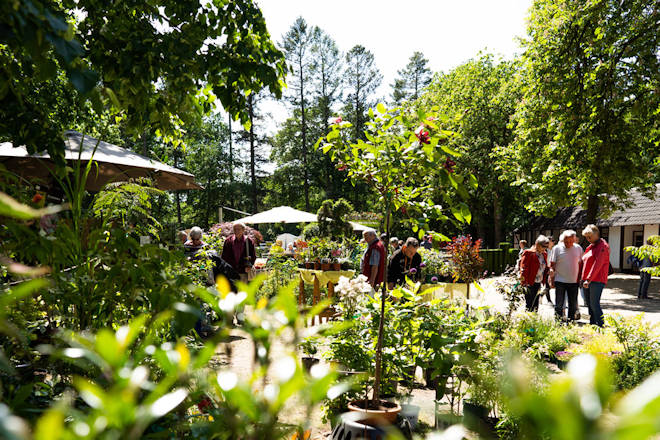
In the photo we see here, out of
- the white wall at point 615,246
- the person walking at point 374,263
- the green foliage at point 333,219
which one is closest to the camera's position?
the person walking at point 374,263

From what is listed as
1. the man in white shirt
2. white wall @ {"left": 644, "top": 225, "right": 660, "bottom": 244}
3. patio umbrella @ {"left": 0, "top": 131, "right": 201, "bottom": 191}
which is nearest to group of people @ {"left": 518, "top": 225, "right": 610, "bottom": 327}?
the man in white shirt

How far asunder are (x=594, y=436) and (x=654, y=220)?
24.4m

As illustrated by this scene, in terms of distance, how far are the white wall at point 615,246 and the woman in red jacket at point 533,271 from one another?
17010mm

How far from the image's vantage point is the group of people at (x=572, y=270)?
7.39m

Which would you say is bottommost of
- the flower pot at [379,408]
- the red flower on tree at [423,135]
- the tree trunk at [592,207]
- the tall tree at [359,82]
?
the flower pot at [379,408]

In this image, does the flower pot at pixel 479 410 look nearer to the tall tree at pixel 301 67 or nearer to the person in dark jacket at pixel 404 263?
the person in dark jacket at pixel 404 263

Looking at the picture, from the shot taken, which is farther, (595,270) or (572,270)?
(572,270)

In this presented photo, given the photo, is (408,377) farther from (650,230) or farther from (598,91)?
(650,230)

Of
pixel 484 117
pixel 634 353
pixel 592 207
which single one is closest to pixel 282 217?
pixel 592 207

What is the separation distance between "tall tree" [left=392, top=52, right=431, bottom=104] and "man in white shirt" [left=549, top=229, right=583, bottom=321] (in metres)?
31.8

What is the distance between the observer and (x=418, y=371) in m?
5.41

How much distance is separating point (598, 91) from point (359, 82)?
89.7ft

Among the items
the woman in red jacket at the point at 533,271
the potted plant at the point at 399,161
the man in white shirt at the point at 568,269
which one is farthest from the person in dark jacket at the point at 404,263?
the potted plant at the point at 399,161

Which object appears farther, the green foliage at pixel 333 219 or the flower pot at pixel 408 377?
the green foliage at pixel 333 219
